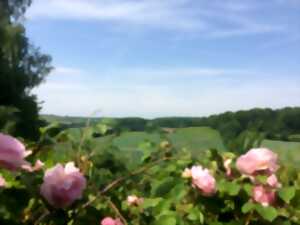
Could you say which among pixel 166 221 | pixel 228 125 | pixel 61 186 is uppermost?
pixel 228 125

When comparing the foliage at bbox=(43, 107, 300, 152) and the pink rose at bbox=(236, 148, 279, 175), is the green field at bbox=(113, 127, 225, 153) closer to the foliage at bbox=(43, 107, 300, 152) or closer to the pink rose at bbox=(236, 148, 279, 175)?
the foliage at bbox=(43, 107, 300, 152)

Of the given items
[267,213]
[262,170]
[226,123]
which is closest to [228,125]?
[226,123]

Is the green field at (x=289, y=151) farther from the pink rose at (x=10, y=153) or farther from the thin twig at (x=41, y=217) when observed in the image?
the pink rose at (x=10, y=153)

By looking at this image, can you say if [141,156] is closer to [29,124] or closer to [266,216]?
[266,216]

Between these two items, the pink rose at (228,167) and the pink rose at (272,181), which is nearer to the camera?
the pink rose at (272,181)

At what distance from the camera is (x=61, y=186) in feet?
4.37

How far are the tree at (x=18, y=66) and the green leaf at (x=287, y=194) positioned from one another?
77.5ft

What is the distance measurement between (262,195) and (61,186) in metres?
0.65

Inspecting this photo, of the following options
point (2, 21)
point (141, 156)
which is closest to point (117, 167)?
point (141, 156)

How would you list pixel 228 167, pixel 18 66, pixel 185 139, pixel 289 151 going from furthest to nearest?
pixel 18 66 < pixel 289 151 < pixel 185 139 < pixel 228 167

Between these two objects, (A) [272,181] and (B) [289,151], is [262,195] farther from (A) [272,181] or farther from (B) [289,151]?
(B) [289,151]

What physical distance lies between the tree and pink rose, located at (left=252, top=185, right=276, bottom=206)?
23.6 meters

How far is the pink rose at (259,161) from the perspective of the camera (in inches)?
69.4

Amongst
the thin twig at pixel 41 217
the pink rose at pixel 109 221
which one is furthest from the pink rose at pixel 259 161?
the thin twig at pixel 41 217
